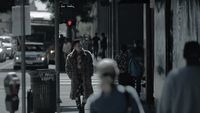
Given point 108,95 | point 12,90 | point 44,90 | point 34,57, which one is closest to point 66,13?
point 44,90

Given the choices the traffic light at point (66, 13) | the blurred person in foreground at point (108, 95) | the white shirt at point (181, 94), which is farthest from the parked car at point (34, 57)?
the white shirt at point (181, 94)

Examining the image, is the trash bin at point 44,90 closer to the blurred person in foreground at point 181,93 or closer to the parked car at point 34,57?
the blurred person in foreground at point 181,93

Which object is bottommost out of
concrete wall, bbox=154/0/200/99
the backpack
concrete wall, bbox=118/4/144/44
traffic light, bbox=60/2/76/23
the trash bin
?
the trash bin

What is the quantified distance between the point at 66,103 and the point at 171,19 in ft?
20.9

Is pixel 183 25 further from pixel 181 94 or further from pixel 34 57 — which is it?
pixel 34 57

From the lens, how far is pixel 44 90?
57.2 feet

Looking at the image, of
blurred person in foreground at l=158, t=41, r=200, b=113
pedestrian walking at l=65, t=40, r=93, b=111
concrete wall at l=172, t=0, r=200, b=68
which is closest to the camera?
blurred person in foreground at l=158, t=41, r=200, b=113

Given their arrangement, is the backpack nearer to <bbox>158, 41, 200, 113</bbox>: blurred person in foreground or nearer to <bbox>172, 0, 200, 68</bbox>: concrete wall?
<bbox>172, 0, 200, 68</bbox>: concrete wall

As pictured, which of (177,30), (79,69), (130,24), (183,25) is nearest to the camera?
(183,25)

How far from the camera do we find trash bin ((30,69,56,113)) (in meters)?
17.4

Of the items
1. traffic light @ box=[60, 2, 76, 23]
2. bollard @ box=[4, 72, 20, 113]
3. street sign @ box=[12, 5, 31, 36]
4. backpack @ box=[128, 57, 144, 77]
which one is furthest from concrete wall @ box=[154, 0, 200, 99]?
bollard @ box=[4, 72, 20, 113]

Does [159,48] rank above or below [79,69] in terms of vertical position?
above

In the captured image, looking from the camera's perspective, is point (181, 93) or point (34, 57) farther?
point (34, 57)

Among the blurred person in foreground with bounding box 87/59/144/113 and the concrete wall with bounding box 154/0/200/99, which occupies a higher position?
the concrete wall with bounding box 154/0/200/99
